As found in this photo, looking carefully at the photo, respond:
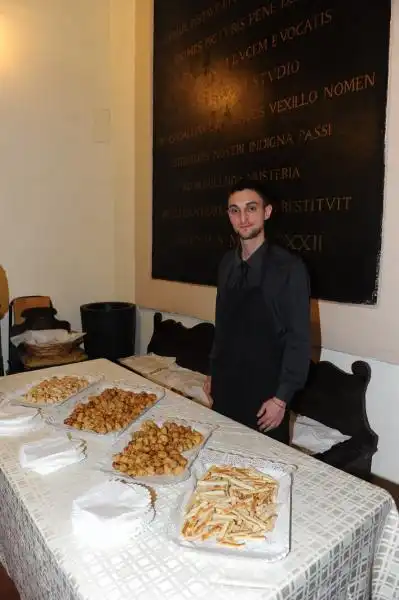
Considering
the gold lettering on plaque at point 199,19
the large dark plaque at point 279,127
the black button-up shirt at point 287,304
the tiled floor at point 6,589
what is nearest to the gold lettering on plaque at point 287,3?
the large dark plaque at point 279,127

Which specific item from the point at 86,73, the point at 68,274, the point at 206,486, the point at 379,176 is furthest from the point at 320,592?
→ the point at 86,73

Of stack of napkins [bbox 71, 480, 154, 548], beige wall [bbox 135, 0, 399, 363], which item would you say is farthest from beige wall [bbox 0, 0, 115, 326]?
stack of napkins [bbox 71, 480, 154, 548]

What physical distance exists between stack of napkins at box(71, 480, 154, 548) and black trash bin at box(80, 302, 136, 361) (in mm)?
2304

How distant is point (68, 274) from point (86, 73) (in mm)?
1600

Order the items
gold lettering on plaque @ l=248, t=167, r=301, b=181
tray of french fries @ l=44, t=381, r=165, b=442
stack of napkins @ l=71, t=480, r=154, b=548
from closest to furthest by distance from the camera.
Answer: stack of napkins @ l=71, t=480, r=154, b=548, tray of french fries @ l=44, t=381, r=165, b=442, gold lettering on plaque @ l=248, t=167, r=301, b=181

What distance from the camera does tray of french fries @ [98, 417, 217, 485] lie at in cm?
112

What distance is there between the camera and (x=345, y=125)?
2.11 metres

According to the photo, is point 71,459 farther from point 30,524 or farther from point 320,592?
point 320,592

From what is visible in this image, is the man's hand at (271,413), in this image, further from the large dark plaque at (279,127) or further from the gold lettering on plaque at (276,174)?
the gold lettering on plaque at (276,174)

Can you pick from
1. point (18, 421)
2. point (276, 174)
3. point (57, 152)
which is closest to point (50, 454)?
point (18, 421)

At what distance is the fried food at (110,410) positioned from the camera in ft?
4.53

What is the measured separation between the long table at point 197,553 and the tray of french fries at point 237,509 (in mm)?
25

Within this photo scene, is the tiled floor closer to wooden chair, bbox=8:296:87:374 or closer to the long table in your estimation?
the long table

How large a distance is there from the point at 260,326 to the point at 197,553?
107 centimetres
